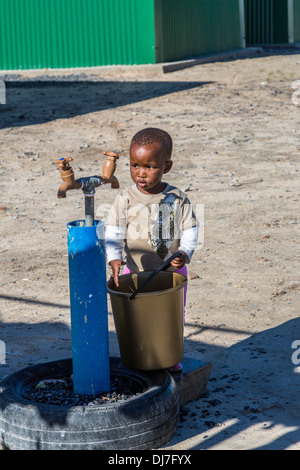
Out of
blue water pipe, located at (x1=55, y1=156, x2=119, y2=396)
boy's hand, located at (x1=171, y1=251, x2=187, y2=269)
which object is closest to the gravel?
blue water pipe, located at (x1=55, y1=156, x2=119, y2=396)

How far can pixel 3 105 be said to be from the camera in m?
Answer: 14.2

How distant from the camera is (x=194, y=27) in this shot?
811 inches

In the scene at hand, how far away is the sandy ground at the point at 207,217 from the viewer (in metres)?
4.09

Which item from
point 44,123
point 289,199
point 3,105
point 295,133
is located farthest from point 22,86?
point 289,199

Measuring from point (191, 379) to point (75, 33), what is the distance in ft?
54.5

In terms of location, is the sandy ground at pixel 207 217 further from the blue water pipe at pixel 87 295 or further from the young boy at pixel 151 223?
the young boy at pixel 151 223

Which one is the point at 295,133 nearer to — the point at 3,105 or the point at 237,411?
the point at 3,105

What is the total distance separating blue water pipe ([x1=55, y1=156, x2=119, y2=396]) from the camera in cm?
334

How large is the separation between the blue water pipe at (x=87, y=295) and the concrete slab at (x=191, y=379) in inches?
18.6
